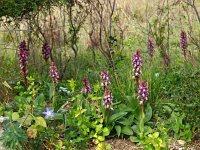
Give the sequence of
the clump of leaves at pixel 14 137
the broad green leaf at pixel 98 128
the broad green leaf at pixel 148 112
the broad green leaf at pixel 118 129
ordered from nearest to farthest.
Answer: the clump of leaves at pixel 14 137 → the broad green leaf at pixel 98 128 → the broad green leaf at pixel 118 129 → the broad green leaf at pixel 148 112

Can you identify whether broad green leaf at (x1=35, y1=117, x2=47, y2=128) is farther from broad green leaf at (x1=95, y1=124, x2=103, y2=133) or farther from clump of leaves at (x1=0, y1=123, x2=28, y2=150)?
broad green leaf at (x1=95, y1=124, x2=103, y2=133)

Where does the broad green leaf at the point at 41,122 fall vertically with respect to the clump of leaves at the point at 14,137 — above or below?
above

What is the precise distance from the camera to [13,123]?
3775mm

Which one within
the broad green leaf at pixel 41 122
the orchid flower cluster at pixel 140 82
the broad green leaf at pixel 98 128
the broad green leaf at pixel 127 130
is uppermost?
the orchid flower cluster at pixel 140 82

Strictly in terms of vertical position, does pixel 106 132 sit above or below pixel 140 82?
below

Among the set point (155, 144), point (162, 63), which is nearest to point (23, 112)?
point (155, 144)

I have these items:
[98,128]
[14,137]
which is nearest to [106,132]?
[98,128]

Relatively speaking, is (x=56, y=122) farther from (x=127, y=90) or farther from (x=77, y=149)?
(x=127, y=90)

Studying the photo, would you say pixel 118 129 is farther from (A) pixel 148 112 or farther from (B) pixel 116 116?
(A) pixel 148 112

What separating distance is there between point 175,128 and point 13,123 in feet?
4.12

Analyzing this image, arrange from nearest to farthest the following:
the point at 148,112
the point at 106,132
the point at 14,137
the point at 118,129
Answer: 1. the point at 14,137
2. the point at 106,132
3. the point at 118,129
4. the point at 148,112

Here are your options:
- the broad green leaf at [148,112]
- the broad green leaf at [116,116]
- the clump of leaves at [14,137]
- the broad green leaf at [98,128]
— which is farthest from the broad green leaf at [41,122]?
the broad green leaf at [148,112]

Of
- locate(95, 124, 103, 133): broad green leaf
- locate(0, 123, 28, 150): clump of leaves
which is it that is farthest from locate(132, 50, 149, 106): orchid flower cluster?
locate(0, 123, 28, 150): clump of leaves

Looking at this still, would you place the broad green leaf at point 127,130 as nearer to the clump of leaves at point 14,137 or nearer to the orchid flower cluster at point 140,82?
the orchid flower cluster at point 140,82
